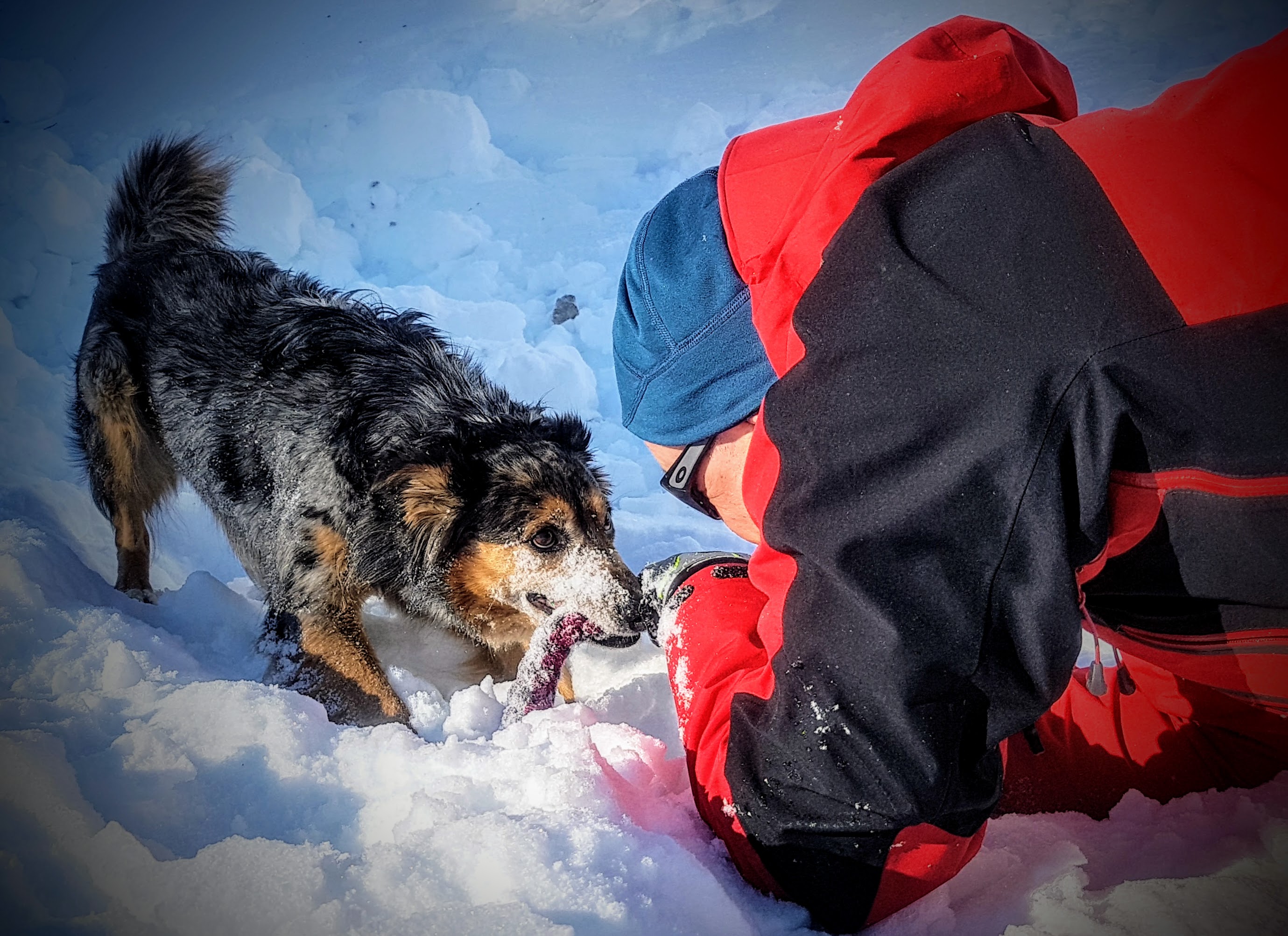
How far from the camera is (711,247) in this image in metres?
1.69

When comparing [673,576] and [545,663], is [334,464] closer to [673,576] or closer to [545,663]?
[545,663]

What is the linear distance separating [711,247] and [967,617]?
106 cm

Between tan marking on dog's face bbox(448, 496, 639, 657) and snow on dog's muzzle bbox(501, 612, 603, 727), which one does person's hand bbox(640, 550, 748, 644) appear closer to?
tan marking on dog's face bbox(448, 496, 639, 657)

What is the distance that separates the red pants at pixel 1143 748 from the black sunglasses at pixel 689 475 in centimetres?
106

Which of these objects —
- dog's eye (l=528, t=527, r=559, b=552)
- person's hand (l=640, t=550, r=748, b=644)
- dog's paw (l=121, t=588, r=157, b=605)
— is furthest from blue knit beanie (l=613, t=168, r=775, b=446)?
dog's paw (l=121, t=588, r=157, b=605)

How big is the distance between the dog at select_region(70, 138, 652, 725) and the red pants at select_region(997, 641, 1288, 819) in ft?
4.38

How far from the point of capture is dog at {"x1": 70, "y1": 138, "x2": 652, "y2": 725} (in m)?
2.59

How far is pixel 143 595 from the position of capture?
2.95 meters

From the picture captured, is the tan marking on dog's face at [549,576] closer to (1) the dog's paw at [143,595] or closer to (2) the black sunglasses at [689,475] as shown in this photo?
(2) the black sunglasses at [689,475]

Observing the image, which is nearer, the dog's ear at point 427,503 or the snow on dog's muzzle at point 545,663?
the snow on dog's muzzle at point 545,663

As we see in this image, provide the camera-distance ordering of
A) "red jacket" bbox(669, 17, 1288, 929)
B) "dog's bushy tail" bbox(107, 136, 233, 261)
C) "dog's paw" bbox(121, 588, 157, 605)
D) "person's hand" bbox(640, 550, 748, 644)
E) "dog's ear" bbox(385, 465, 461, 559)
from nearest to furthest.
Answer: "red jacket" bbox(669, 17, 1288, 929) < "person's hand" bbox(640, 550, 748, 644) < "dog's ear" bbox(385, 465, 461, 559) < "dog's paw" bbox(121, 588, 157, 605) < "dog's bushy tail" bbox(107, 136, 233, 261)

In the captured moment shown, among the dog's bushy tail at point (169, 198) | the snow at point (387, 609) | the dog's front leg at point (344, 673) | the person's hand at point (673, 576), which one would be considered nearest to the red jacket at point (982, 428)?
the snow at point (387, 609)

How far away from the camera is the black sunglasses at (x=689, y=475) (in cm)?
192

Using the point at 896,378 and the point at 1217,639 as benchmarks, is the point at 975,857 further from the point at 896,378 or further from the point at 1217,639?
the point at 896,378
